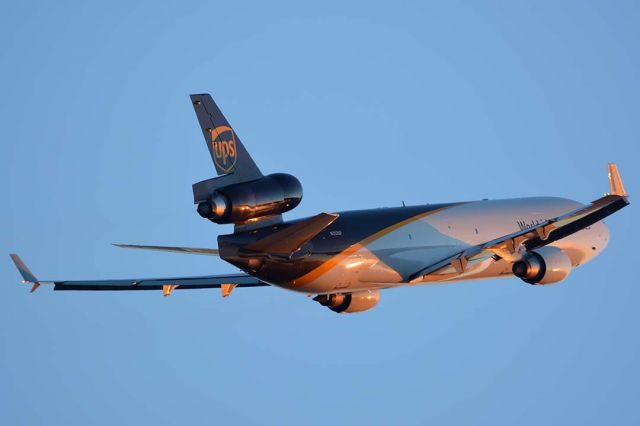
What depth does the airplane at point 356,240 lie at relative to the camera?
163 feet

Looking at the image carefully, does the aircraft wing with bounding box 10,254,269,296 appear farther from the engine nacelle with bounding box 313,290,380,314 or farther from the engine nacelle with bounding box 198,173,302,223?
the engine nacelle with bounding box 198,173,302,223

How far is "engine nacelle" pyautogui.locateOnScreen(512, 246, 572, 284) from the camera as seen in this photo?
57250mm

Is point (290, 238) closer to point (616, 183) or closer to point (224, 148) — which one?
point (224, 148)

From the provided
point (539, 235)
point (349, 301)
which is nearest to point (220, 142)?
point (349, 301)

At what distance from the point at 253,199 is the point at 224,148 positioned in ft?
7.35

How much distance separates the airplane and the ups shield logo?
1.4 inches

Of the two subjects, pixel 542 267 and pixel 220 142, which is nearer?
pixel 220 142

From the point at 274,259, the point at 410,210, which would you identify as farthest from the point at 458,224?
the point at 274,259

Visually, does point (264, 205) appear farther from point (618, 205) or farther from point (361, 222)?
point (618, 205)

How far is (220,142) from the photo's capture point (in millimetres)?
49875

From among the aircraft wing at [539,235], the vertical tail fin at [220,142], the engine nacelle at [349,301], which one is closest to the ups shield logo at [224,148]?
the vertical tail fin at [220,142]

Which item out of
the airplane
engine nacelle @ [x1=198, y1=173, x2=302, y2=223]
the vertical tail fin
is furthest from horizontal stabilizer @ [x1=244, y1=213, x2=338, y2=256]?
the vertical tail fin

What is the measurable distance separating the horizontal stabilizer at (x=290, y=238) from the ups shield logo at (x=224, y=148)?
3.12 m

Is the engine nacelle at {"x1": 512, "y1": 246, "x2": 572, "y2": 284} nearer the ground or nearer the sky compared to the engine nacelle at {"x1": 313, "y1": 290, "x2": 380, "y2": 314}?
nearer the sky
